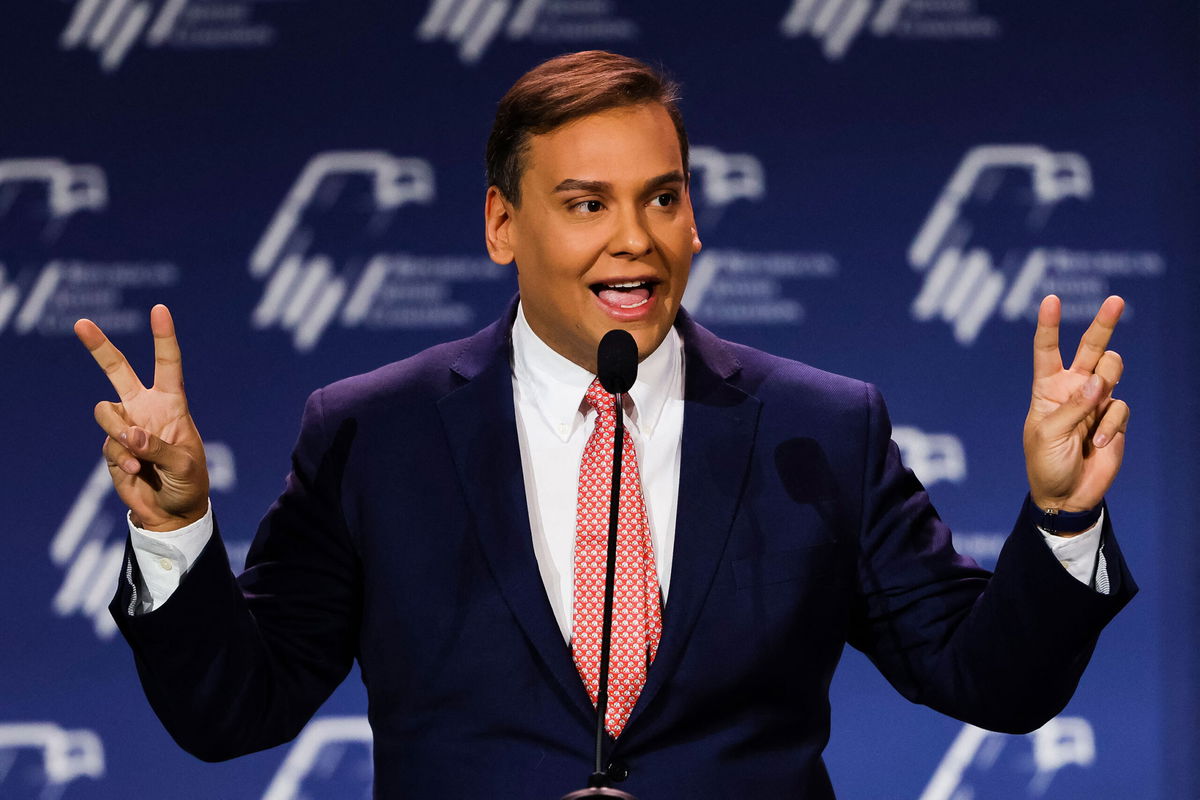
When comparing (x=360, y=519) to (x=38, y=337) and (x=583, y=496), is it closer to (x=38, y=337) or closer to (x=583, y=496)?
(x=583, y=496)

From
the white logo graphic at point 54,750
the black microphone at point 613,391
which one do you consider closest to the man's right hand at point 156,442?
the black microphone at point 613,391

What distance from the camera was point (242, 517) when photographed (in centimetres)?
352

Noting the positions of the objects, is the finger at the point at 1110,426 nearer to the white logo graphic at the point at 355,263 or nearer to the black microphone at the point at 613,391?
the black microphone at the point at 613,391

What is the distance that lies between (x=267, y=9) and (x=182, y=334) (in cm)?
79

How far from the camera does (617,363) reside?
5.23 feet

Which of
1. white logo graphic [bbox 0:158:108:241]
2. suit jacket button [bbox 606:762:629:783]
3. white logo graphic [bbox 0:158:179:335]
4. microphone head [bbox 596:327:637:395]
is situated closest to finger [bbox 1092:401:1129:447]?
microphone head [bbox 596:327:637:395]

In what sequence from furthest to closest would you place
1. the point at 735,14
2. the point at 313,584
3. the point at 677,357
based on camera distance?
1. the point at 735,14
2. the point at 677,357
3. the point at 313,584

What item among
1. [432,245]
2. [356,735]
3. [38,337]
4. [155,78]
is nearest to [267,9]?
[155,78]

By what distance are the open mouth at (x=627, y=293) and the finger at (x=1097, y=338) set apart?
0.55 meters

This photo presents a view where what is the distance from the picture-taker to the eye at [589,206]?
1941mm

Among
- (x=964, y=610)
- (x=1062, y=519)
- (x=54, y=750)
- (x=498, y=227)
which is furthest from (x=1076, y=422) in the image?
(x=54, y=750)

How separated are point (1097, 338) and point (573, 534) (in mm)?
706

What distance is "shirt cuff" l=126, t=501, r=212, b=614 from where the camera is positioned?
170 cm

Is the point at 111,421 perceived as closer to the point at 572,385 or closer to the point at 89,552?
the point at 572,385
